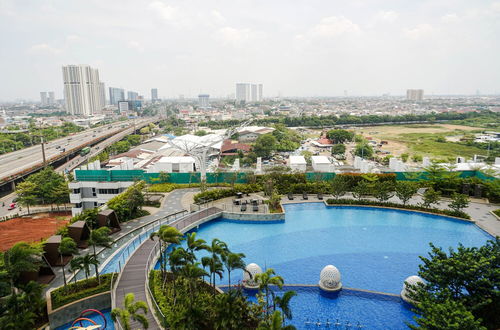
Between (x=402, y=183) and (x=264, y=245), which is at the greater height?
(x=402, y=183)

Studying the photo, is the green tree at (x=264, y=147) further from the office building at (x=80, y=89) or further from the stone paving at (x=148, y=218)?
the office building at (x=80, y=89)

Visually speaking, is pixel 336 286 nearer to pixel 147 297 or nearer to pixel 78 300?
pixel 147 297

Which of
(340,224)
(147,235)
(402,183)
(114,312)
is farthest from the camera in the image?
(402,183)

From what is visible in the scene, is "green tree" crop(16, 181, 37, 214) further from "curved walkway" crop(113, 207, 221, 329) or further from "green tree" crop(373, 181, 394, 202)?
"green tree" crop(373, 181, 394, 202)

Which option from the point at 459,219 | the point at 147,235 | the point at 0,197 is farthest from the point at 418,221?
the point at 0,197

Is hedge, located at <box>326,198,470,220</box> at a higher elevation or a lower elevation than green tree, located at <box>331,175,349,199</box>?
lower

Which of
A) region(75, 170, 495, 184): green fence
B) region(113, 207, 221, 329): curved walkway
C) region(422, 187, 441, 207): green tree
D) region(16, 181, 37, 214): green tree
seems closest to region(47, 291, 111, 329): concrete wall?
region(113, 207, 221, 329): curved walkway

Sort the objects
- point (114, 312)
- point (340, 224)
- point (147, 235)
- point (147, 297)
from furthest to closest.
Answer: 1. point (340, 224)
2. point (147, 235)
3. point (147, 297)
4. point (114, 312)
